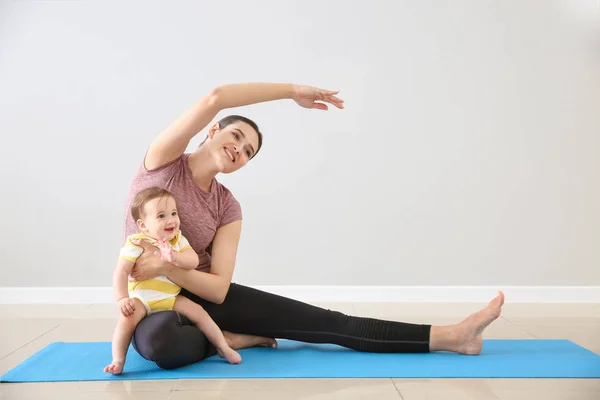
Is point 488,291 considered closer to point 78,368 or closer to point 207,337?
point 207,337

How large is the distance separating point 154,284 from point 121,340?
0.23 metres

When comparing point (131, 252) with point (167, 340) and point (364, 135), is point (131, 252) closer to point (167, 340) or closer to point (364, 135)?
point (167, 340)

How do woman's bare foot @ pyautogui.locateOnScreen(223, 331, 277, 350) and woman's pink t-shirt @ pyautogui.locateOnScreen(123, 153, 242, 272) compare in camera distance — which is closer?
woman's pink t-shirt @ pyautogui.locateOnScreen(123, 153, 242, 272)

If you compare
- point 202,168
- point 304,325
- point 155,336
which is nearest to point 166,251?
point 155,336

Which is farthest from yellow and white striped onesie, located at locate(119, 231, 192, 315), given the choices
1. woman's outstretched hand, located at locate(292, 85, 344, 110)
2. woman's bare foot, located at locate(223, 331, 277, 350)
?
woman's outstretched hand, located at locate(292, 85, 344, 110)

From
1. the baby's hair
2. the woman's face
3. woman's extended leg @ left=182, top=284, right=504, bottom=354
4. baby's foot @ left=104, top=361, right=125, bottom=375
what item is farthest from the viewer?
woman's extended leg @ left=182, top=284, right=504, bottom=354

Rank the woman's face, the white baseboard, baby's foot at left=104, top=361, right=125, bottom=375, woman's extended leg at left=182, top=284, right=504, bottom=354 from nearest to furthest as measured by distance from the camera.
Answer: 1. baby's foot at left=104, top=361, right=125, bottom=375
2. the woman's face
3. woman's extended leg at left=182, top=284, right=504, bottom=354
4. the white baseboard

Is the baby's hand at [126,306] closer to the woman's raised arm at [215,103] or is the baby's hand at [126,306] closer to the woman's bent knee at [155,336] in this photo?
the woman's bent knee at [155,336]

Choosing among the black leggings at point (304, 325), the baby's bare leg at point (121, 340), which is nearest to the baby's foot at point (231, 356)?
the black leggings at point (304, 325)

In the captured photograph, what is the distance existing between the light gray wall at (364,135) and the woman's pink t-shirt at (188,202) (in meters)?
1.74

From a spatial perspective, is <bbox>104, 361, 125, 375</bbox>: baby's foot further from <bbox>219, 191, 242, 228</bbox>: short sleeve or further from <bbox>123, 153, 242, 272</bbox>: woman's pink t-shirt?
<bbox>219, 191, 242, 228</bbox>: short sleeve

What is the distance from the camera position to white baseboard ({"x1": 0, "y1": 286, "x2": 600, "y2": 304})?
4.25 m

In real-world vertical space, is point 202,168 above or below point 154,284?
above

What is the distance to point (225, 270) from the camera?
2.47 metres
